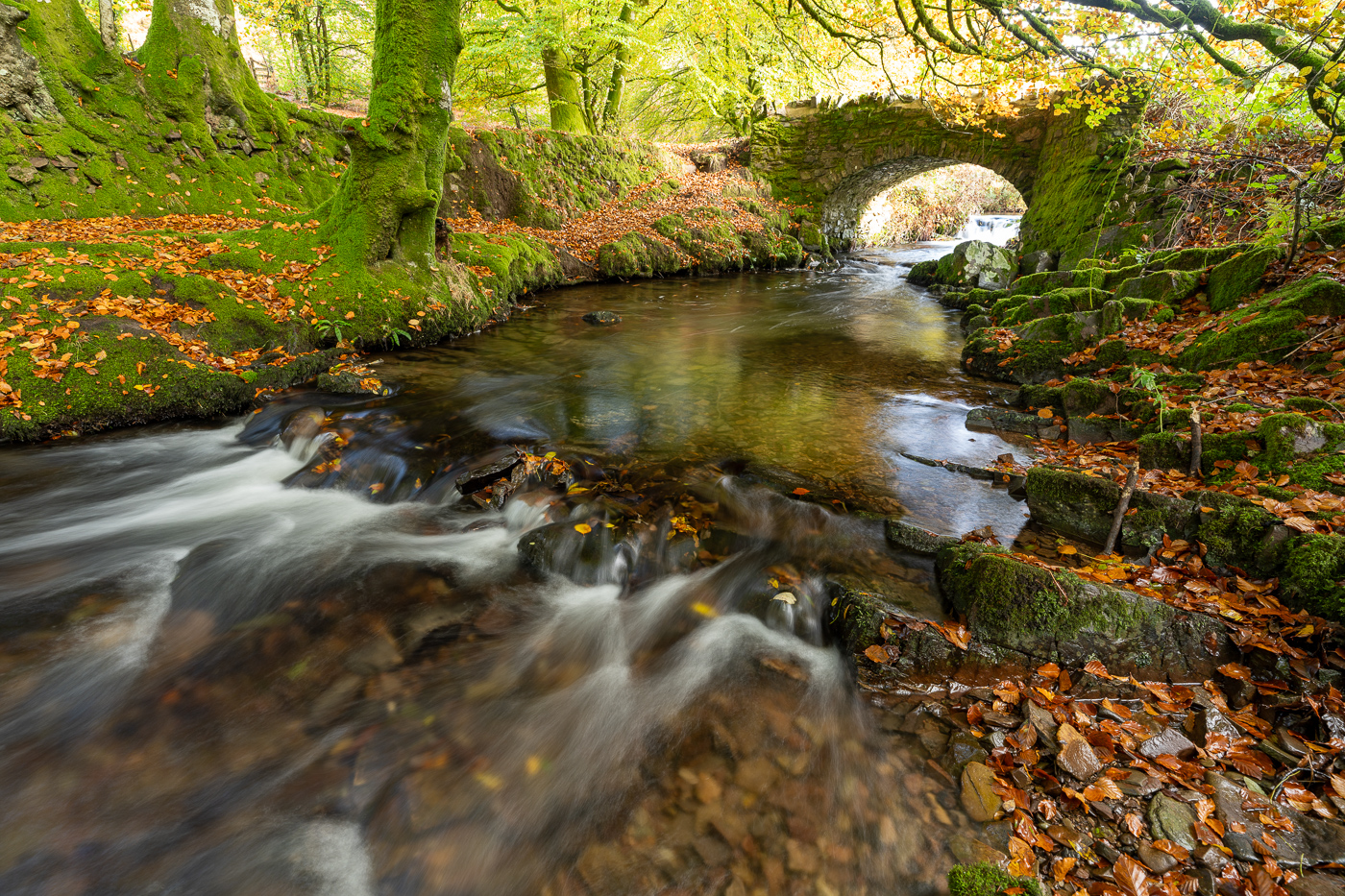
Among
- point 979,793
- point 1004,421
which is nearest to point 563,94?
point 1004,421

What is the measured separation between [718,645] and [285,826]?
2073 millimetres

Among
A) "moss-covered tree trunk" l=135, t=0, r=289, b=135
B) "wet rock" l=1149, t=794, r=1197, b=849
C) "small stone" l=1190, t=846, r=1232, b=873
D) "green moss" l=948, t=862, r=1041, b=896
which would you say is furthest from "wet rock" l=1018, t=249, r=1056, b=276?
"moss-covered tree trunk" l=135, t=0, r=289, b=135

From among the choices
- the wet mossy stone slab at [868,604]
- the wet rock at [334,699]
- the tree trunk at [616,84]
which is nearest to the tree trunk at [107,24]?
the tree trunk at [616,84]

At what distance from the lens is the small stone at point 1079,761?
2.12 metres

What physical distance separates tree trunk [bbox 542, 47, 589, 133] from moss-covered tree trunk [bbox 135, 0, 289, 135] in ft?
24.6

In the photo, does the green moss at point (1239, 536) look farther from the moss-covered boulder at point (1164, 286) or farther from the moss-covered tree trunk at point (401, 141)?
the moss-covered tree trunk at point (401, 141)

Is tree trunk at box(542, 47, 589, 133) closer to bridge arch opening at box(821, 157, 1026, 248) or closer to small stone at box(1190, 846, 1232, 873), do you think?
bridge arch opening at box(821, 157, 1026, 248)

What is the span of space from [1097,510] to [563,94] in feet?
57.9

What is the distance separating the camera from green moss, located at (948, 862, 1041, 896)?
1805mm

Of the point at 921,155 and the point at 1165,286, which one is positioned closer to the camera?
the point at 1165,286

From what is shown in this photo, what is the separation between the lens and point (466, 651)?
124 inches

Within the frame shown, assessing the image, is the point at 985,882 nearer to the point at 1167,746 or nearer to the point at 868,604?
the point at 1167,746

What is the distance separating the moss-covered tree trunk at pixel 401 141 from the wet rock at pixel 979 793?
8.08m

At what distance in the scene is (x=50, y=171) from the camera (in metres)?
8.16
